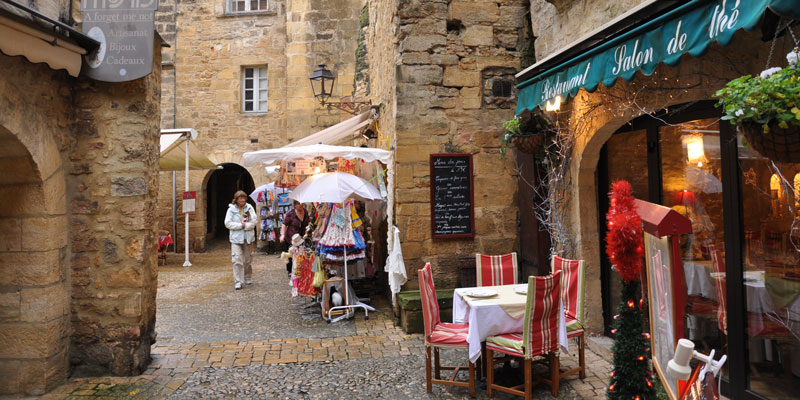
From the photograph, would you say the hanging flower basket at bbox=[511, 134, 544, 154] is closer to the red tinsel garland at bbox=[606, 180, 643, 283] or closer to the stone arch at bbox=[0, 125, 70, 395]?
the red tinsel garland at bbox=[606, 180, 643, 283]

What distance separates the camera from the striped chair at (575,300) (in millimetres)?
4066

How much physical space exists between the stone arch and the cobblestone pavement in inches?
11.5

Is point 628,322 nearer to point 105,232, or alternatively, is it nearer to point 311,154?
point 105,232

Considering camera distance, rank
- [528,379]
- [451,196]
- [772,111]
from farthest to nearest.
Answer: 1. [451,196]
2. [528,379]
3. [772,111]

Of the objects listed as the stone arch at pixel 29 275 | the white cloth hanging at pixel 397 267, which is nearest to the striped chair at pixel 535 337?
the white cloth hanging at pixel 397 267

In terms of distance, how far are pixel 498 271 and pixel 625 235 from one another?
2.64 meters

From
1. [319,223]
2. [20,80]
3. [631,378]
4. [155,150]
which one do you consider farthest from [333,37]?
[631,378]

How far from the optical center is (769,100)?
200 centimetres

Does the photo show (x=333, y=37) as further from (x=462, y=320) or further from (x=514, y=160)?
(x=462, y=320)

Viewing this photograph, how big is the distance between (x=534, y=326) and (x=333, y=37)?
11781 millimetres

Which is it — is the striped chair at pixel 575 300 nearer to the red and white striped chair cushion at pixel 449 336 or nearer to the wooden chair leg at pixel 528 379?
the wooden chair leg at pixel 528 379

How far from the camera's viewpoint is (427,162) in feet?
19.5

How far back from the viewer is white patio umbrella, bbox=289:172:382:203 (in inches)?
234

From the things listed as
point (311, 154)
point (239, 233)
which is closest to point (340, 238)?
point (311, 154)
